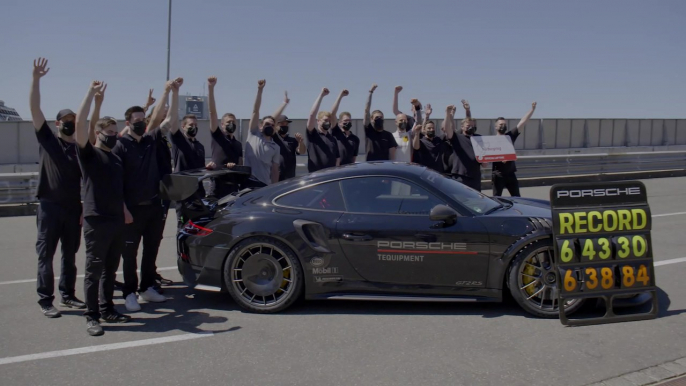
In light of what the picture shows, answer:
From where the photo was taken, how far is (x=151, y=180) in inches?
246

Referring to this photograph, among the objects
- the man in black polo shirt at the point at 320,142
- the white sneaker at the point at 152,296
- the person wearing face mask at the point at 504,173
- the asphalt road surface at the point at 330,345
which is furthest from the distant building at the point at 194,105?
the asphalt road surface at the point at 330,345

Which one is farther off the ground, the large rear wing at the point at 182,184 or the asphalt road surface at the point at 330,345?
the large rear wing at the point at 182,184

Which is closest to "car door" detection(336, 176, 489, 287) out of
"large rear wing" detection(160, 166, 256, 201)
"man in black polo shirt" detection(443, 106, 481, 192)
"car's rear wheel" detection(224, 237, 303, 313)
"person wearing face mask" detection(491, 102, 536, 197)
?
"car's rear wheel" detection(224, 237, 303, 313)

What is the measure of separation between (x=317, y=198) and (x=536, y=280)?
2082mm

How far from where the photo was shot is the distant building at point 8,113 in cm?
3095

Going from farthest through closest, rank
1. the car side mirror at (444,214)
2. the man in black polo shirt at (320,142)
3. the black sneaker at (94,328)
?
1. the man in black polo shirt at (320,142)
2. the car side mirror at (444,214)
3. the black sneaker at (94,328)

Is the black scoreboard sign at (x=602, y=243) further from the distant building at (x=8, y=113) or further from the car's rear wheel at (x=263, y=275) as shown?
the distant building at (x=8, y=113)

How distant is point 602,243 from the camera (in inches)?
216

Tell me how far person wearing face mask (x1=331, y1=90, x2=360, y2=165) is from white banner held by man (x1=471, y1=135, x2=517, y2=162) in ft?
5.65

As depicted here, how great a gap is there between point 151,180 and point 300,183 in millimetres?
1422

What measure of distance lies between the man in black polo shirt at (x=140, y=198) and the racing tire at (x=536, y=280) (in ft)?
11.1

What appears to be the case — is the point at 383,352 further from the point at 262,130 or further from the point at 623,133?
the point at 623,133

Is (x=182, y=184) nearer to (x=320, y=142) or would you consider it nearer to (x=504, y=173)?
(x=320, y=142)

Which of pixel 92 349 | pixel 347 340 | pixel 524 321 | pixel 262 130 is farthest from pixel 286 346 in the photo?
pixel 262 130
